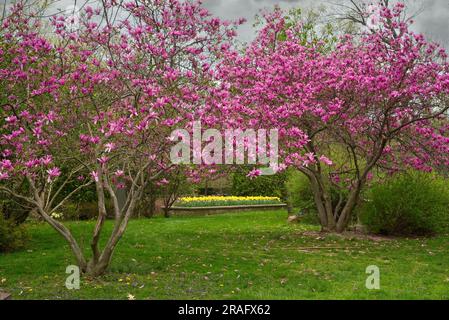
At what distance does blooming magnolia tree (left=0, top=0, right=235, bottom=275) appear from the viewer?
7.01m

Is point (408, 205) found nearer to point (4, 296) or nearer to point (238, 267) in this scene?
point (238, 267)

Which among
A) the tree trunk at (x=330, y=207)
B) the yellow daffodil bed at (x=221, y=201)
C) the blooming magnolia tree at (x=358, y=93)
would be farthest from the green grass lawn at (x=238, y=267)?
the yellow daffodil bed at (x=221, y=201)

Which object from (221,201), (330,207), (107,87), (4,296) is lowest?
(4,296)

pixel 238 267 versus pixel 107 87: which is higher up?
pixel 107 87

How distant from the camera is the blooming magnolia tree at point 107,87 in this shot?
7.01 m

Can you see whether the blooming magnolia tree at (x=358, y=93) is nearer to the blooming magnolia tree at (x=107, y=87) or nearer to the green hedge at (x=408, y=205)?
the green hedge at (x=408, y=205)

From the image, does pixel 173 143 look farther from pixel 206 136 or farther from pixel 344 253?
pixel 344 253

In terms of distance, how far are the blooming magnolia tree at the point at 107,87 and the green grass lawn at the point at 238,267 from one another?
886mm

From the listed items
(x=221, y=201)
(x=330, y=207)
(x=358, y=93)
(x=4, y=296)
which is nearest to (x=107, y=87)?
(x=4, y=296)

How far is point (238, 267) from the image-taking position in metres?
8.02

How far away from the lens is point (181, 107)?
6.93m

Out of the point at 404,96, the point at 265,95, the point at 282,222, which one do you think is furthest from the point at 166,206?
the point at 404,96

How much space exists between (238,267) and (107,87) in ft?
11.1

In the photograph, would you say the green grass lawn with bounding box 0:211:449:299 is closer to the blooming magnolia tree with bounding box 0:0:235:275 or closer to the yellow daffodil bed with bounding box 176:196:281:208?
the blooming magnolia tree with bounding box 0:0:235:275
